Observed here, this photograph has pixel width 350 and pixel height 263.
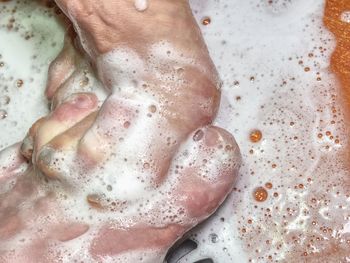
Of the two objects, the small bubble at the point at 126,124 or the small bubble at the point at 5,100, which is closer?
the small bubble at the point at 126,124

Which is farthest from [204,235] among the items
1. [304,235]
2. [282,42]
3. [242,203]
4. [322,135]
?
[282,42]

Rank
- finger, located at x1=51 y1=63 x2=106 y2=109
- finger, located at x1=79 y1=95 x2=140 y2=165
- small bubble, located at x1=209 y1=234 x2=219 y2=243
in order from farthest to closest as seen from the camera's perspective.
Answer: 1. small bubble, located at x1=209 y1=234 x2=219 y2=243
2. finger, located at x1=51 y1=63 x2=106 y2=109
3. finger, located at x1=79 y1=95 x2=140 y2=165

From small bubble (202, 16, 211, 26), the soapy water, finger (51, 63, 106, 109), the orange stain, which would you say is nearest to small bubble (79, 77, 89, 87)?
finger (51, 63, 106, 109)

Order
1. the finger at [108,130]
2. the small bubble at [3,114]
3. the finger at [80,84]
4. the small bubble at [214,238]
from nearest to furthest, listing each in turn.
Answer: the finger at [108,130], the finger at [80,84], the small bubble at [214,238], the small bubble at [3,114]

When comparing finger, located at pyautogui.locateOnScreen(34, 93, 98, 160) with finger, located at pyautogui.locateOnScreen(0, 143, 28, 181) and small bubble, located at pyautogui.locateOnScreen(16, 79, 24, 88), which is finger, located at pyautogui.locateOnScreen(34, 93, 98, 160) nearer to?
finger, located at pyautogui.locateOnScreen(0, 143, 28, 181)

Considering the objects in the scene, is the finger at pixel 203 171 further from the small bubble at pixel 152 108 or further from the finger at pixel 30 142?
the finger at pixel 30 142

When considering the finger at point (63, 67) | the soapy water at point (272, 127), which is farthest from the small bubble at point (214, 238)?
the finger at point (63, 67)

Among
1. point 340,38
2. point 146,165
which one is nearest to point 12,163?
point 146,165

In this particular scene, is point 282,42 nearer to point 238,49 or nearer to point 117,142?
point 238,49
